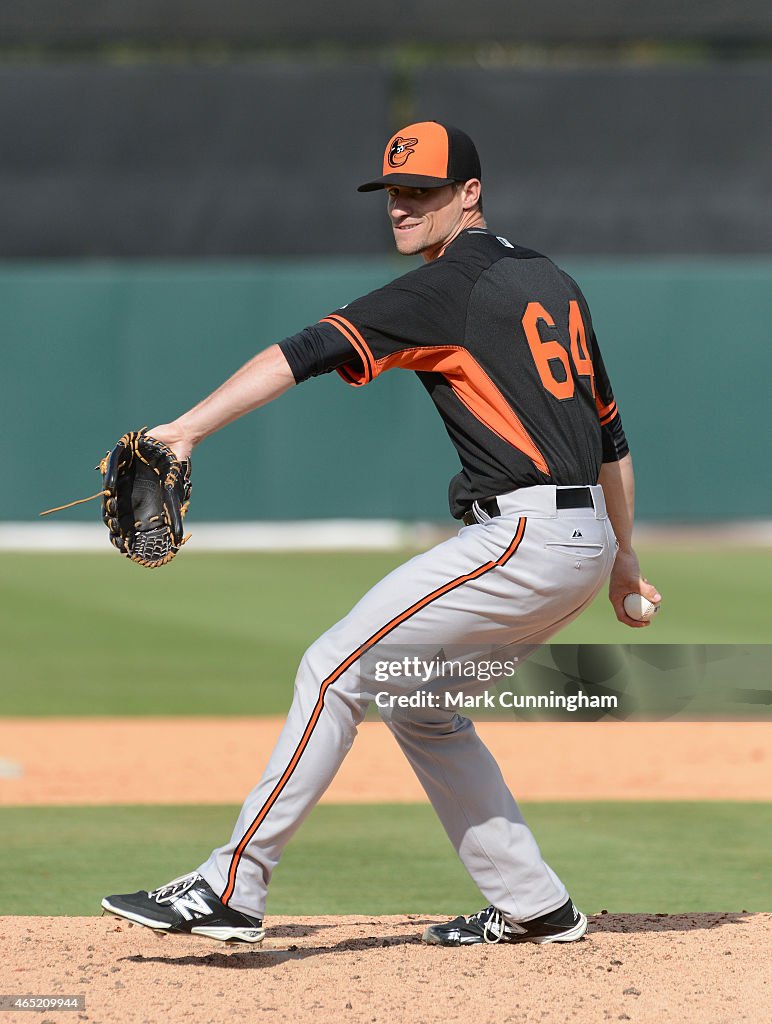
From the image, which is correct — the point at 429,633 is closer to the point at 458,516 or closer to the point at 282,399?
the point at 458,516

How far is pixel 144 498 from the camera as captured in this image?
11.1 ft

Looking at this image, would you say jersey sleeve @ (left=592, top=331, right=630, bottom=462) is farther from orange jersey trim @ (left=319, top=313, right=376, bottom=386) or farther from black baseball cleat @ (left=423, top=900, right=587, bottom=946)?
black baseball cleat @ (left=423, top=900, right=587, bottom=946)

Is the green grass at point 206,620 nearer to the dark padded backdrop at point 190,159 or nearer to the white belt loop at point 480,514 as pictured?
the dark padded backdrop at point 190,159

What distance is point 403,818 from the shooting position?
18.9 ft

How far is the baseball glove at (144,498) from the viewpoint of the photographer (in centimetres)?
332

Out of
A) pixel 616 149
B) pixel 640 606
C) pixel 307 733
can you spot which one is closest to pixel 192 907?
pixel 307 733

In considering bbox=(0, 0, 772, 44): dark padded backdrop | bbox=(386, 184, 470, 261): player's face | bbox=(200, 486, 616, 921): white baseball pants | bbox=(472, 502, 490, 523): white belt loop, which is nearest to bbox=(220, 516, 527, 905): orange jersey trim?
bbox=(200, 486, 616, 921): white baseball pants

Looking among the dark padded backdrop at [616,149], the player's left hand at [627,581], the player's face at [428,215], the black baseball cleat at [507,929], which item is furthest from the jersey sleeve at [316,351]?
the dark padded backdrop at [616,149]

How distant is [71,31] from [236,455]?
15.2ft

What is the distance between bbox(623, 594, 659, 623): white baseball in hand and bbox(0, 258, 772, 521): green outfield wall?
35.3ft

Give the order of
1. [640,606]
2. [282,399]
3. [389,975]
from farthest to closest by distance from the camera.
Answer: [282,399], [640,606], [389,975]

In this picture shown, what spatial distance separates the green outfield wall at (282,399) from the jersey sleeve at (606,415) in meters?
10.8

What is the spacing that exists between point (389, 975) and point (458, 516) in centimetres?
102

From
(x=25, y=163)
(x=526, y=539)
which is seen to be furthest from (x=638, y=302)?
(x=526, y=539)
